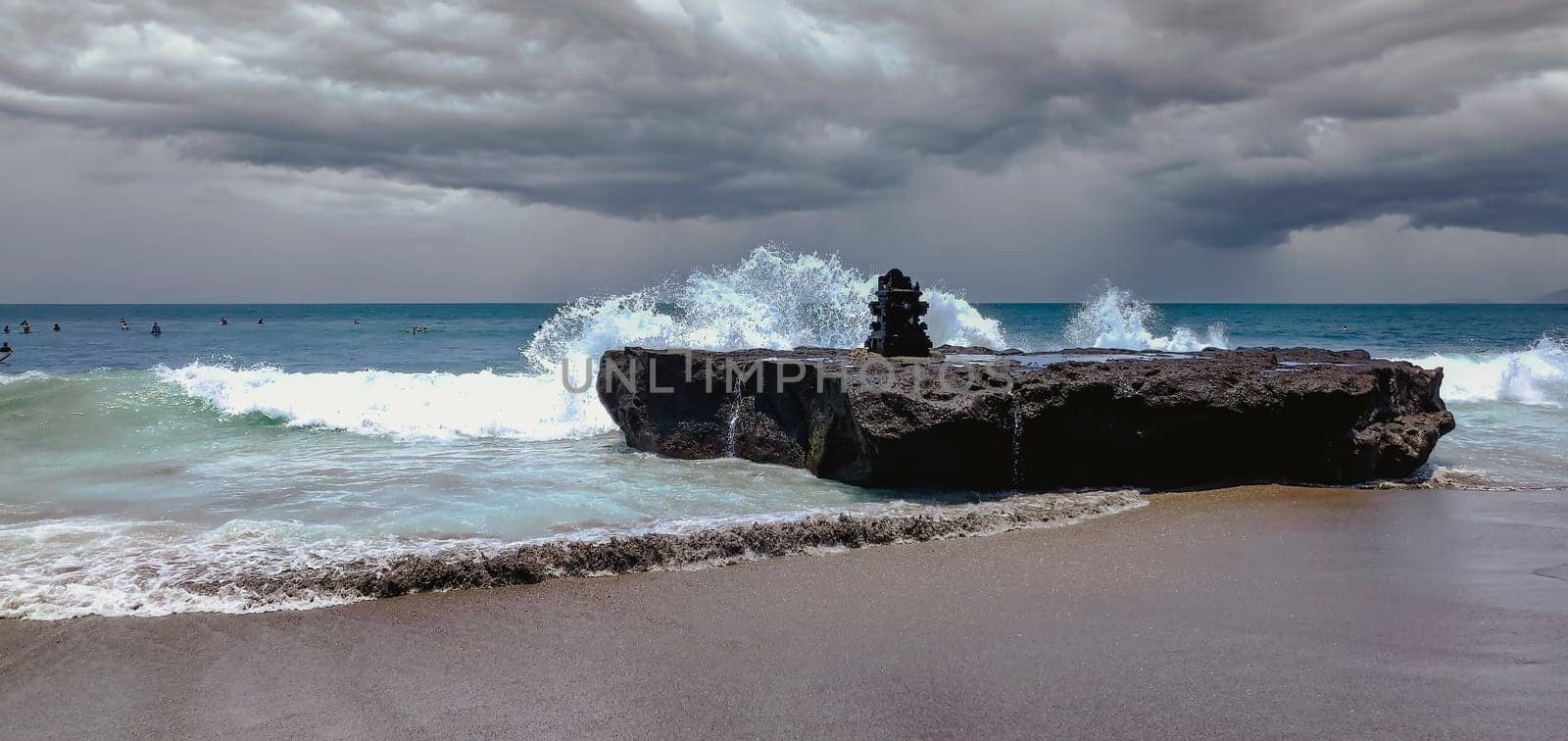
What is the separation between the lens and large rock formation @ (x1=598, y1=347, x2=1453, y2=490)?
24.6 ft

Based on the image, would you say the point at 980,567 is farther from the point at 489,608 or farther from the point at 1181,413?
the point at 1181,413

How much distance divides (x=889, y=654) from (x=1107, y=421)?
176 inches

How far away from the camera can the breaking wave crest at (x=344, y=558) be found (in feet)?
16.0

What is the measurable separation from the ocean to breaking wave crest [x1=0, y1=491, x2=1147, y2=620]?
3 centimetres

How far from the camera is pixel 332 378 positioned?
15703mm

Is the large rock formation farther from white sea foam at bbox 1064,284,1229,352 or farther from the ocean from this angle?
white sea foam at bbox 1064,284,1229,352

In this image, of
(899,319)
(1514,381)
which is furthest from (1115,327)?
(899,319)

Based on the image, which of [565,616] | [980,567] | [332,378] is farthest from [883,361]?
[332,378]

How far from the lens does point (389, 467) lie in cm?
905

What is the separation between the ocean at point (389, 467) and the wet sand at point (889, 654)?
74 cm

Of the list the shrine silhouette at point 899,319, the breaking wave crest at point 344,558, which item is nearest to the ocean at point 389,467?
the breaking wave crest at point 344,558

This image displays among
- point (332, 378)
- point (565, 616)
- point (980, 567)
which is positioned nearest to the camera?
point (565, 616)

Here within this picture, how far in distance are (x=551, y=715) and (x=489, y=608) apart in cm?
148

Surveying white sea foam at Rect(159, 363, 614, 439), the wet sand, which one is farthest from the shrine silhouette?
white sea foam at Rect(159, 363, 614, 439)
